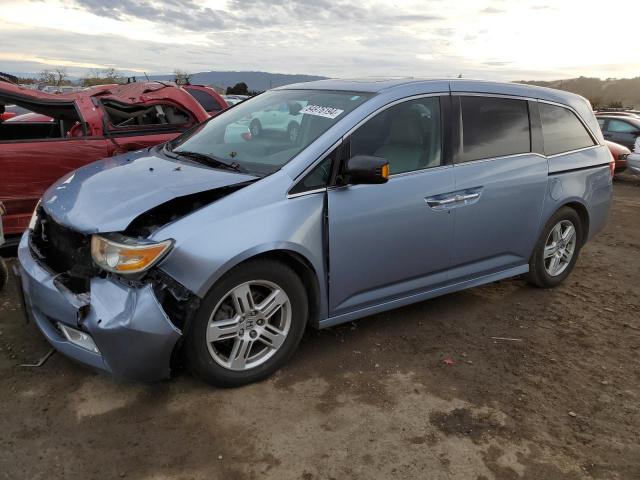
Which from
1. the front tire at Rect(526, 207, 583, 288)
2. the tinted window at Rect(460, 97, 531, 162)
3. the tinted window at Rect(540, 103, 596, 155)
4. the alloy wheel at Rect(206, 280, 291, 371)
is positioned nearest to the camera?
the alloy wheel at Rect(206, 280, 291, 371)

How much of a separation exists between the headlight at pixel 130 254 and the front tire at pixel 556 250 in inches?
129

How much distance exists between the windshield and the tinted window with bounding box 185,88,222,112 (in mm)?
4881

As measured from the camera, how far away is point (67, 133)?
5910mm

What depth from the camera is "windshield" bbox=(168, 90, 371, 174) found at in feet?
11.6

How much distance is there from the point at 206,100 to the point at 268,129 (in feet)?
19.0

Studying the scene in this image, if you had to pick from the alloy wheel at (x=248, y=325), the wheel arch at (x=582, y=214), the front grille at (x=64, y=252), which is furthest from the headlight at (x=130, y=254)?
the wheel arch at (x=582, y=214)

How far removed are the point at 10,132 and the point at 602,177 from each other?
6.05m

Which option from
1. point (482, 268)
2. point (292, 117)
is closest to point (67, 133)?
point (292, 117)

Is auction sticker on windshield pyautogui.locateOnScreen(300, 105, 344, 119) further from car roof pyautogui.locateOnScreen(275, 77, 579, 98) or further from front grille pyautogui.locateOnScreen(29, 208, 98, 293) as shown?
front grille pyautogui.locateOnScreen(29, 208, 98, 293)

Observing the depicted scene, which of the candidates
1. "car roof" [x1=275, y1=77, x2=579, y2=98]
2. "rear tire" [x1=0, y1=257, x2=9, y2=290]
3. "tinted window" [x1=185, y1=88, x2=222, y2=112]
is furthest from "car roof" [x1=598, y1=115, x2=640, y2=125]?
"rear tire" [x1=0, y1=257, x2=9, y2=290]

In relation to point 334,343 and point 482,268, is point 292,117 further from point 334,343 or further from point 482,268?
point 482,268

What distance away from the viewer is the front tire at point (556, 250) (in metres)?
4.84

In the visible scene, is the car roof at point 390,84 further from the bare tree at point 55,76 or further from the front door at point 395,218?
the bare tree at point 55,76

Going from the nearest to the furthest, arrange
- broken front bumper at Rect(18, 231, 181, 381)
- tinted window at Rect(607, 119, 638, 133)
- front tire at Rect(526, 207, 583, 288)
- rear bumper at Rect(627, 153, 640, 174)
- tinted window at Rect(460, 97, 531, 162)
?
broken front bumper at Rect(18, 231, 181, 381) → tinted window at Rect(460, 97, 531, 162) → front tire at Rect(526, 207, 583, 288) → rear bumper at Rect(627, 153, 640, 174) → tinted window at Rect(607, 119, 638, 133)
